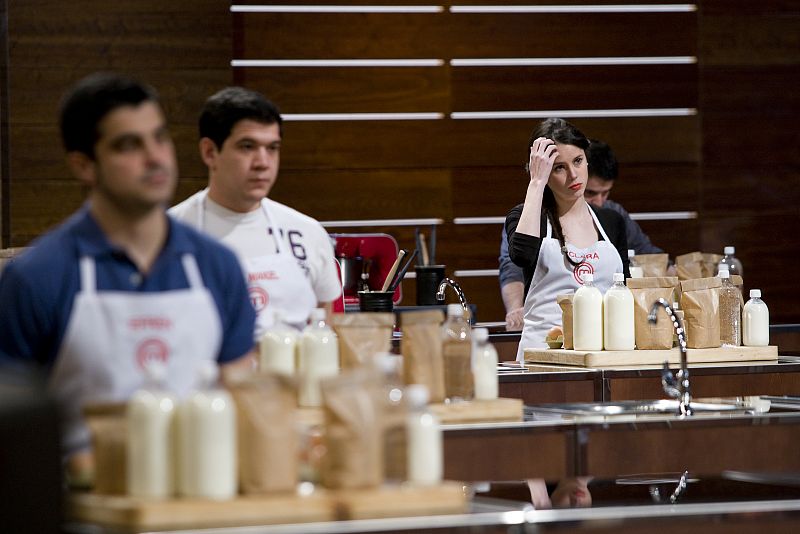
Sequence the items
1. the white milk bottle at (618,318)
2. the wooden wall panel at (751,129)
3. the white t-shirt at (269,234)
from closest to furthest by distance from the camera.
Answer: the white t-shirt at (269,234), the white milk bottle at (618,318), the wooden wall panel at (751,129)

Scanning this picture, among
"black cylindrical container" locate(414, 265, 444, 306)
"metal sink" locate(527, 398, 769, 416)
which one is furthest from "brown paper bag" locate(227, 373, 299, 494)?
"black cylindrical container" locate(414, 265, 444, 306)

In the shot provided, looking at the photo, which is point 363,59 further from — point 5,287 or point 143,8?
point 5,287

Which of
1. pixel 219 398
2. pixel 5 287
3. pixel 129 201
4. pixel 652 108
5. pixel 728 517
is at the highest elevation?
pixel 652 108

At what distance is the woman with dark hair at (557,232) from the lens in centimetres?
472

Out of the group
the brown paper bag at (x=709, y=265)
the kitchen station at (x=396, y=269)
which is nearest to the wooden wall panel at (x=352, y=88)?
the kitchen station at (x=396, y=269)

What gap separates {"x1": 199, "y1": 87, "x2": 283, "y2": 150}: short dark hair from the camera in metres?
3.61

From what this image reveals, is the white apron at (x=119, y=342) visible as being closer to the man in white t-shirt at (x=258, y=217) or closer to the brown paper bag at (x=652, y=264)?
the man in white t-shirt at (x=258, y=217)

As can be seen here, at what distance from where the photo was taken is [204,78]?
7.41m

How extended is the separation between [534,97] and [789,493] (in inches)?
228

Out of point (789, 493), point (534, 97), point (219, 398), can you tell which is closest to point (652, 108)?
point (534, 97)

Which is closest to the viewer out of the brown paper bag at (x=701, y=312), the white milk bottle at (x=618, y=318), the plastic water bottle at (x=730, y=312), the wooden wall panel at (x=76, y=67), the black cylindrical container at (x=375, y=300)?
the white milk bottle at (x=618, y=318)

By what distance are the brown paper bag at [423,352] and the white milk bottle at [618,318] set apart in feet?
4.20

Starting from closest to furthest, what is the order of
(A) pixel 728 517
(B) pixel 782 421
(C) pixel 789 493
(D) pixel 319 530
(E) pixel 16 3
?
(D) pixel 319 530 < (A) pixel 728 517 < (C) pixel 789 493 < (B) pixel 782 421 < (E) pixel 16 3

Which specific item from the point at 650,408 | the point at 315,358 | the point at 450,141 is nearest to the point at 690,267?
the point at 450,141
